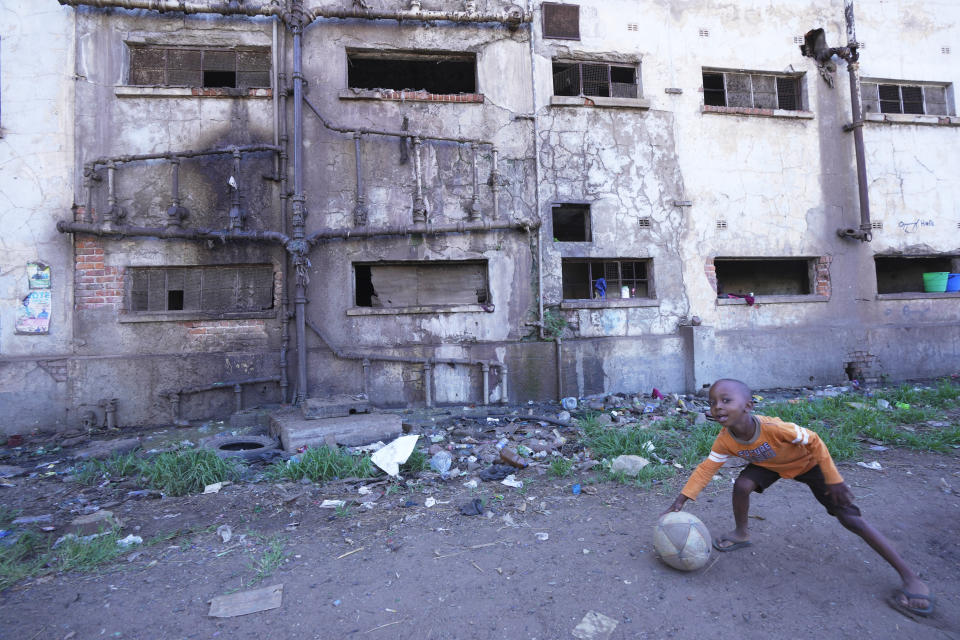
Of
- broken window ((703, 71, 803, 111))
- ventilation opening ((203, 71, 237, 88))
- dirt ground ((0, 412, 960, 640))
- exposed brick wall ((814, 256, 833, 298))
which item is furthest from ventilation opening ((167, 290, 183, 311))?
exposed brick wall ((814, 256, 833, 298))

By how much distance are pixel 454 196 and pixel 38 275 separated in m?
5.78

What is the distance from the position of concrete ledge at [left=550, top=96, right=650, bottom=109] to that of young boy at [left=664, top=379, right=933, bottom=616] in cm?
640

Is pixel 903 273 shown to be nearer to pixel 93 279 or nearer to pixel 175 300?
pixel 175 300

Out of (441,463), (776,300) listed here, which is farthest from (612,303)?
(441,463)

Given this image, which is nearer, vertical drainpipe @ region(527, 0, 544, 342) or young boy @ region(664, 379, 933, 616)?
young boy @ region(664, 379, 933, 616)

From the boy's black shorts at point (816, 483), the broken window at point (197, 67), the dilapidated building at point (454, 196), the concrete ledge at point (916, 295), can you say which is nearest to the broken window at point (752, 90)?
the dilapidated building at point (454, 196)

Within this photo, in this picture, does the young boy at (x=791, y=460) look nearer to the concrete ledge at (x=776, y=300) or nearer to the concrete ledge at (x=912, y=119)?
the concrete ledge at (x=776, y=300)

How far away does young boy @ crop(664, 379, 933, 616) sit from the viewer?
2.38m

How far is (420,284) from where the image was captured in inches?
296

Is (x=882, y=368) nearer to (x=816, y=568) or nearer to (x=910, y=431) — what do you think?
(x=910, y=431)

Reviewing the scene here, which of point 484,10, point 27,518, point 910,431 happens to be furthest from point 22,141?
point 910,431

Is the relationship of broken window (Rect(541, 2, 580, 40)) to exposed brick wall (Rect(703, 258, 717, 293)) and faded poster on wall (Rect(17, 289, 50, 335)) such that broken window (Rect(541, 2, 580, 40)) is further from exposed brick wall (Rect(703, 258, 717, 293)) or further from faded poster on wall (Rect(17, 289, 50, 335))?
faded poster on wall (Rect(17, 289, 50, 335))

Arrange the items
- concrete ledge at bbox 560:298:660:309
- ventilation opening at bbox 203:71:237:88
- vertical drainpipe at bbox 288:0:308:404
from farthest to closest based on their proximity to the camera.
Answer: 1. concrete ledge at bbox 560:298:660:309
2. ventilation opening at bbox 203:71:237:88
3. vertical drainpipe at bbox 288:0:308:404

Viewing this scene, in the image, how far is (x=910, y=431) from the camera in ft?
17.2
